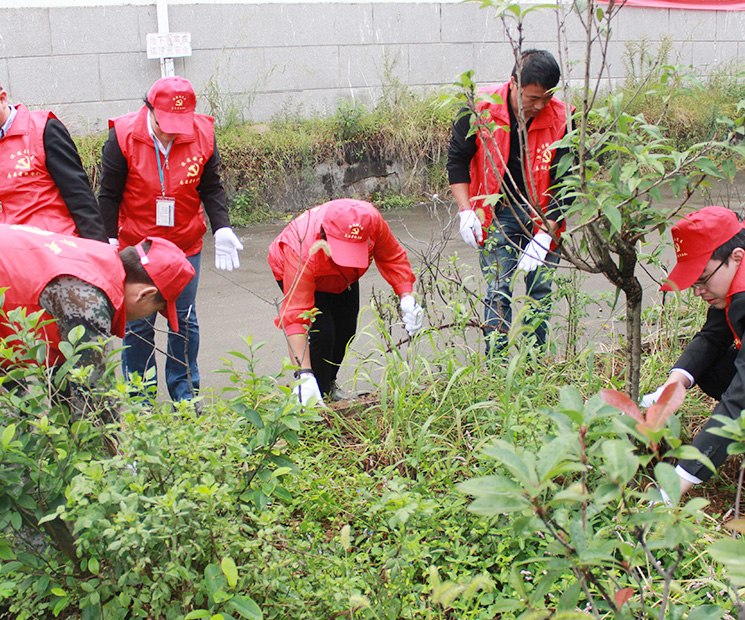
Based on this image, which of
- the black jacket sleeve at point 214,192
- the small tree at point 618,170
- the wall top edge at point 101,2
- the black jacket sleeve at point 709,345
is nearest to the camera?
the small tree at point 618,170

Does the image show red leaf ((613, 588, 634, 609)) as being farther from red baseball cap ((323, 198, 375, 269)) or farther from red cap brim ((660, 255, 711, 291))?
red baseball cap ((323, 198, 375, 269))

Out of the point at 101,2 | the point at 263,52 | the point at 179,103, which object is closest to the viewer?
the point at 179,103

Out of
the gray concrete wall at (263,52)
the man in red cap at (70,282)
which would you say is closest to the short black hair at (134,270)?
the man in red cap at (70,282)

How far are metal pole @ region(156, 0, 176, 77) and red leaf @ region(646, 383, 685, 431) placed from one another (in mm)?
7632

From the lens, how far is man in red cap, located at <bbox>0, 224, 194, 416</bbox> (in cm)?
191

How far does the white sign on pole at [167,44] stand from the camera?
7539 millimetres

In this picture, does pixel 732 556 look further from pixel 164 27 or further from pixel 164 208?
pixel 164 27

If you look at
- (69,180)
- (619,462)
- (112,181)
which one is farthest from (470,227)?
(619,462)

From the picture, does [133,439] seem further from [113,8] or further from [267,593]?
[113,8]

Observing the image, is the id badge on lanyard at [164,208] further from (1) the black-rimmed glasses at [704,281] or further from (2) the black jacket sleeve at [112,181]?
(1) the black-rimmed glasses at [704,281]

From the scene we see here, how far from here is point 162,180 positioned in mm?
3238

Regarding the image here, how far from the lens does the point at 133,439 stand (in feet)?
4.89

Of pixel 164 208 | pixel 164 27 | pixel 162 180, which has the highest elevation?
pixel 164 27

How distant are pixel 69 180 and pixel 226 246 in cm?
89
